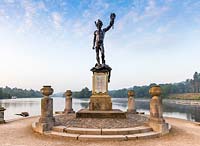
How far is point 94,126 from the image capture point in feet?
32.9

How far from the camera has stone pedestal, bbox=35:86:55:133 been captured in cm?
982

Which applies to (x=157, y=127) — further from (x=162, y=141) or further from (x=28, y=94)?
(x=28, y=94)

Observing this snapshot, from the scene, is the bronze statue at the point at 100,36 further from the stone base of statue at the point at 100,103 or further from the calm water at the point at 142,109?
the calm water at the point at 142,109

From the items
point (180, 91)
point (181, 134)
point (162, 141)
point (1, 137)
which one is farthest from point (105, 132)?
point (180, 91)

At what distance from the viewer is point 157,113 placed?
10.2 meters

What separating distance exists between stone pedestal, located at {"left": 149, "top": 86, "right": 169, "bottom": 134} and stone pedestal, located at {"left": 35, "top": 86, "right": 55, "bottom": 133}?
15.2 feet

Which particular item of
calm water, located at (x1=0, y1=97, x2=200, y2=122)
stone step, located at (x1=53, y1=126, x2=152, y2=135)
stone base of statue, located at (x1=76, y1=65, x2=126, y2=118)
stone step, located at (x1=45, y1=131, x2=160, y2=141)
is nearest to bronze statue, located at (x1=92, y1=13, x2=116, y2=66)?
stone base of statue, located at (x1=76, y1=65, x2=126, y2=118)

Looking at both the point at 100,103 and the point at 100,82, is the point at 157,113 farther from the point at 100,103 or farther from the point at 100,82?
the point at 100,82

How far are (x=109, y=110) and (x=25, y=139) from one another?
5.57 meters

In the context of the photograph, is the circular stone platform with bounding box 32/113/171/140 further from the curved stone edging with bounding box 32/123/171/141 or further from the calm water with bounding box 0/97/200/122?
the calm water with bounding box 0/97/200/122

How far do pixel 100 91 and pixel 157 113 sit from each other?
14.1 ft

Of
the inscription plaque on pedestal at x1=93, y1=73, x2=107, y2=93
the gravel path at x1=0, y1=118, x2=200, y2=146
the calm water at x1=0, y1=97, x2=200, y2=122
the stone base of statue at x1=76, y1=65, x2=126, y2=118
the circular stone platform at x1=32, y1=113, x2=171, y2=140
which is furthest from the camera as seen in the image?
the calm water at x1=0, y1=97, x2=200, y2=122

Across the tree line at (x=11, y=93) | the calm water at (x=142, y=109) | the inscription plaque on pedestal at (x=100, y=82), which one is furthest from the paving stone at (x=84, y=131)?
the tree line at (x=11, y=93)

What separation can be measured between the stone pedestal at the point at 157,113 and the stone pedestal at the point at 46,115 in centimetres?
463
